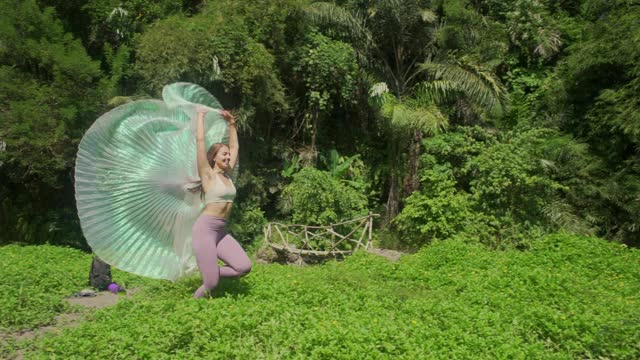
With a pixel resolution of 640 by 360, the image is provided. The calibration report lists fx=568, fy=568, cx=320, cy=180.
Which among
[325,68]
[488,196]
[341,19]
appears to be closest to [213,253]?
[488,196]

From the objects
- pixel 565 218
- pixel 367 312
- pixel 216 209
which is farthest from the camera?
pixel 565 218

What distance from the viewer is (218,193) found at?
612cm

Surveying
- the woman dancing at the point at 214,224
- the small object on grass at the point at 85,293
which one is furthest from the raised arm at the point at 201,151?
the small object on grass at the point at 85,293

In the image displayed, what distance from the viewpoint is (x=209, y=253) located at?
6062 millimetres

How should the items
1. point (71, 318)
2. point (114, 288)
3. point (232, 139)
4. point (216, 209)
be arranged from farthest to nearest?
point (114, 288) → point (232, 139) → point (71, 318) → point (216, 209)

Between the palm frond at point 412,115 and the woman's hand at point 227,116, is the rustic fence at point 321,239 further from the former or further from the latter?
the woman's hand at point 227,116

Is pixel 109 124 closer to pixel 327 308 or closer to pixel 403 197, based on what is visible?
pixel 327 308

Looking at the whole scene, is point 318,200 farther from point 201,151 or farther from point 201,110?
point 201,151

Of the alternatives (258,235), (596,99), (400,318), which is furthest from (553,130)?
(400,318)

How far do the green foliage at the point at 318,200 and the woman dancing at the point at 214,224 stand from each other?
20.5 feet

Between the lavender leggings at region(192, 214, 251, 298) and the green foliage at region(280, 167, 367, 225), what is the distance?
6.24 metres

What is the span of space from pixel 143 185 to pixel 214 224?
0.95m

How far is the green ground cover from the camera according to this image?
459 centimetres

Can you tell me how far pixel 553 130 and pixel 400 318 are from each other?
970cm
